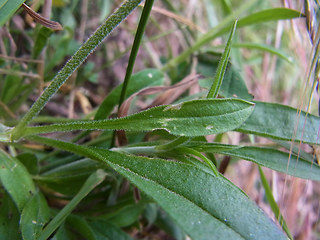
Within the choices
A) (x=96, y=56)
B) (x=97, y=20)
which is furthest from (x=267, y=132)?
(x=97, y=20)

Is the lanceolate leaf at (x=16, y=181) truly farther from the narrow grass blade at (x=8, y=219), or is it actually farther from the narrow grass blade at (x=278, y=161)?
the narrow grass blade at (x=278, y=161)

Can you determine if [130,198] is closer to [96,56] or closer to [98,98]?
[98,98]

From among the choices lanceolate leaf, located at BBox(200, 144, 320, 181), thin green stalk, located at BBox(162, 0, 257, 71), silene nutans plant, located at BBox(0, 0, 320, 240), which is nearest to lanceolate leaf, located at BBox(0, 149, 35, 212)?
silene nutans plant, located at BBox(0, 0, 320, 240)

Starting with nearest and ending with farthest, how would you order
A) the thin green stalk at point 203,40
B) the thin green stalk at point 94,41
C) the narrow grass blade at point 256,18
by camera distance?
the thin green stalk at point 94,41, the narrow grass blade at point 256,18, the thin green stalk at point 203,40

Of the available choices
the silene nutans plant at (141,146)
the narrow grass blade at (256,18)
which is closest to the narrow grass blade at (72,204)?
the silene nutans plant at (141,146)

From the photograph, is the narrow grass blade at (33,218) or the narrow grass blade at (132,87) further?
the narrow grass blade at (132,87)

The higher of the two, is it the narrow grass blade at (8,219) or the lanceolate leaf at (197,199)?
the lanceolate leaf at (197,199)

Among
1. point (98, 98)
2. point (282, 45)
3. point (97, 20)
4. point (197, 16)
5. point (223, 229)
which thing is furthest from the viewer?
point (282, 45)
